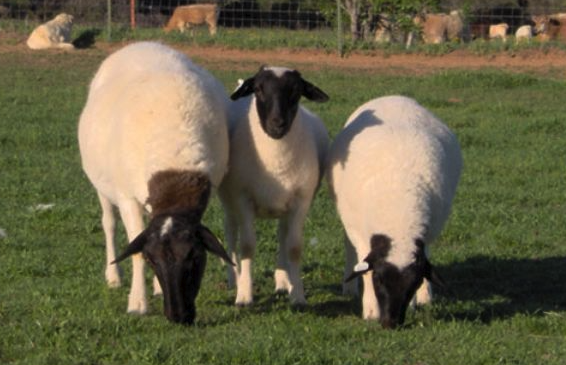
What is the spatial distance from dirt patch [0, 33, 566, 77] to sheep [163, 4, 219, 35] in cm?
888

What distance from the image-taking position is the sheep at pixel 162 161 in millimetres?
7250

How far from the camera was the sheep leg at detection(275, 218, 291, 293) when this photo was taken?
870 cm

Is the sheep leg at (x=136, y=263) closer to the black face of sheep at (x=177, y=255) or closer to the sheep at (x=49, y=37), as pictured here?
the black face of sheep at (x=177, y=255)

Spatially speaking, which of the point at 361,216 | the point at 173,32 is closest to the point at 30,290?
the point at 361,216

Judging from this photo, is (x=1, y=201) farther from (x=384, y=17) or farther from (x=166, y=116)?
(x=384, y=17)

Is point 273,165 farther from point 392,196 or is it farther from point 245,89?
point 392,196

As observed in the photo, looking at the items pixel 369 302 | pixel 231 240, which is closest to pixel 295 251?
pixel 231 240

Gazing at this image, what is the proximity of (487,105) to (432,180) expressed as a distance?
11.1 meters

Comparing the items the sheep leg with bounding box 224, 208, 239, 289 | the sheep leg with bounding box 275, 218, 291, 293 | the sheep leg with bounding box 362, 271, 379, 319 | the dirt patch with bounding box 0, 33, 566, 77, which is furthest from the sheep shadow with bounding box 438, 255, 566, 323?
the dirt patch with bounding box 0, 33, 566, 77

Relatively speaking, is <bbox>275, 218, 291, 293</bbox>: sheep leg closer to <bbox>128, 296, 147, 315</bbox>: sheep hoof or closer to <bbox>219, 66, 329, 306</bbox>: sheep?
<bbox>219, 66, 329, 306</bbox>: sheep

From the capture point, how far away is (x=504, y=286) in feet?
29.7

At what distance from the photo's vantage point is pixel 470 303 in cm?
841

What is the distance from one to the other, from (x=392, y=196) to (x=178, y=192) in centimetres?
132

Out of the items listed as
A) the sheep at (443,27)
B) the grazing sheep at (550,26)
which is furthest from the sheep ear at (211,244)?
the grazing sheep at (550,26)
